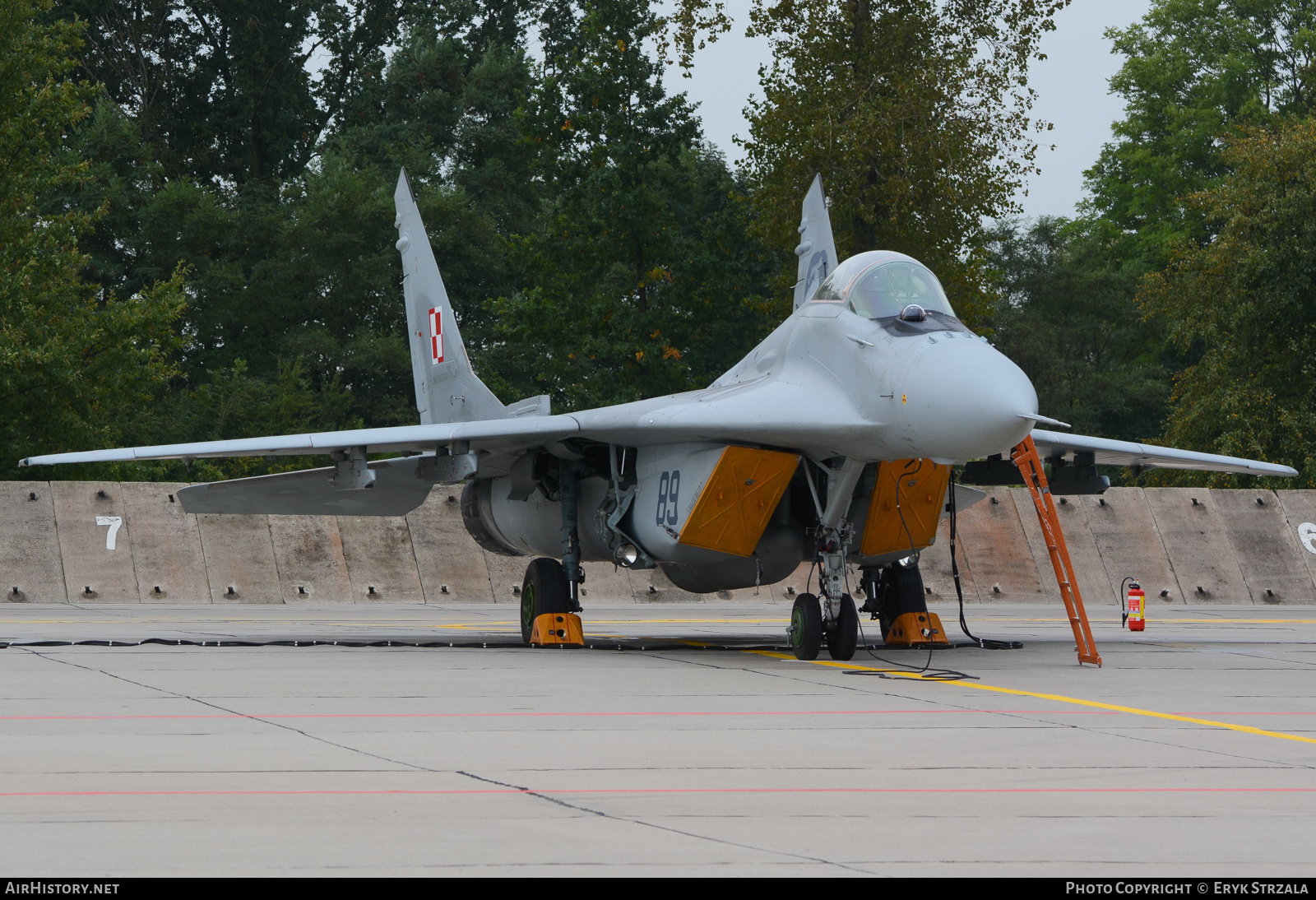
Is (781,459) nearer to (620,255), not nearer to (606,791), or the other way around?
(606,791)

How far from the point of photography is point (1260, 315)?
3294 cm

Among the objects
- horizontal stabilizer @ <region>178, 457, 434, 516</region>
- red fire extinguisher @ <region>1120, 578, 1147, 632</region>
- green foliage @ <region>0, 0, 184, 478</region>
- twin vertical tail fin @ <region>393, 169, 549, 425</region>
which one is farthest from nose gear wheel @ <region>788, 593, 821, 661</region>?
green foliage @ <region>0, 0, 184, 478</region>

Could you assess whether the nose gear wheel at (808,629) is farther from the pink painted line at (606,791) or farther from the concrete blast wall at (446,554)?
the concrete blast wall at (446,554)

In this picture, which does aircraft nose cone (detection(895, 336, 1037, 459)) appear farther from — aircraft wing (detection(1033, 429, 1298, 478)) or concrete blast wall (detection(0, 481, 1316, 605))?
concrete blast wall (detection(0, 481, 1316, 605))

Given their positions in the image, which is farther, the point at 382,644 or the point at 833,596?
the point at 382,644

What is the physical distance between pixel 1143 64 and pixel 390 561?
44.6 meters

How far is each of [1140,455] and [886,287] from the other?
5.23 meters

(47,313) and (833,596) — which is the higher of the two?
(47,313)

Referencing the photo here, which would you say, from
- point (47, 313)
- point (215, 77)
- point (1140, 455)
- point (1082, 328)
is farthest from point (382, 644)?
point (1082, 328)

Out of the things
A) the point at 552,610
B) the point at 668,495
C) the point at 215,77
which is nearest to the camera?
the point at 668,495

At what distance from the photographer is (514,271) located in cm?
4412

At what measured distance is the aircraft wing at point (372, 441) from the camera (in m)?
12.9

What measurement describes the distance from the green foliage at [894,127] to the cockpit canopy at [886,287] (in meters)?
18.5

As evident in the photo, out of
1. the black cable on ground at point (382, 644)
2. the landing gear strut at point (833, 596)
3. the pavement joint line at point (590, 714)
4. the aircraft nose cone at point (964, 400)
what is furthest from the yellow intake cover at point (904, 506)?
the pavement joint line at point (590, 714)
